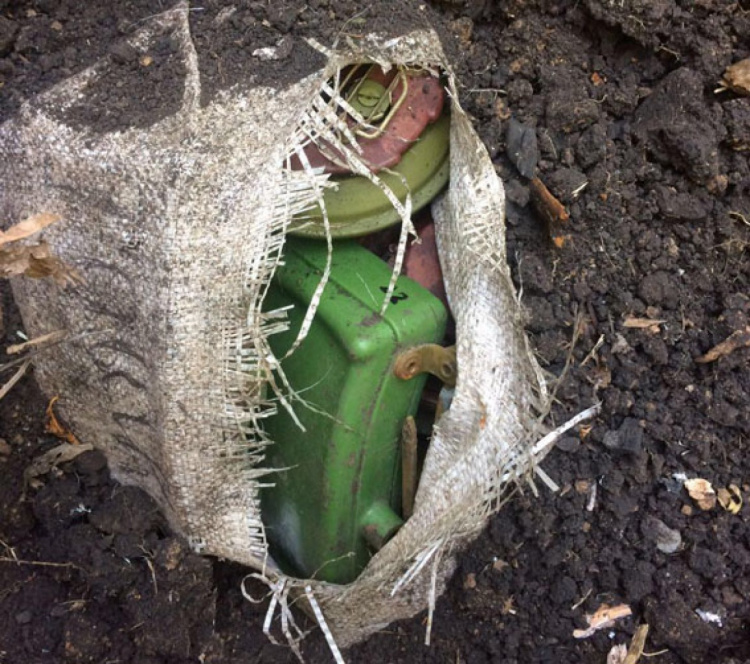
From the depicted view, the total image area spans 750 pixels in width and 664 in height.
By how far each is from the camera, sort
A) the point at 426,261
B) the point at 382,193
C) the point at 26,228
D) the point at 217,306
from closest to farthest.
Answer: the point at 26,228
the point at 217,306
the point at 382,193
the point at 426,261

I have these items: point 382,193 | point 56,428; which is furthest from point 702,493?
point 56,428

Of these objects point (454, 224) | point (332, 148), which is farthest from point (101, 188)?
point (454, 224)

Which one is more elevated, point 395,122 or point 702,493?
point 395,122

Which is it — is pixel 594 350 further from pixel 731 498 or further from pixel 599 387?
pixel 731 498

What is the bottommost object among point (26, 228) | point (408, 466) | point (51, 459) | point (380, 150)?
point (408, 466)

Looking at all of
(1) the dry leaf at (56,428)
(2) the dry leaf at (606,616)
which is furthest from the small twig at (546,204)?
(1) the dry leaf at (56,428)

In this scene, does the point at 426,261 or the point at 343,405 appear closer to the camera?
the point at 343,405

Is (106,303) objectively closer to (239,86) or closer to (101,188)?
(101,188)

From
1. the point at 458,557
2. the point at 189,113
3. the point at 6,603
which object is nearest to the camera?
the point at 189,113

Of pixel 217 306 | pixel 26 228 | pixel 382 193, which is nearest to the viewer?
pixel 26 228
